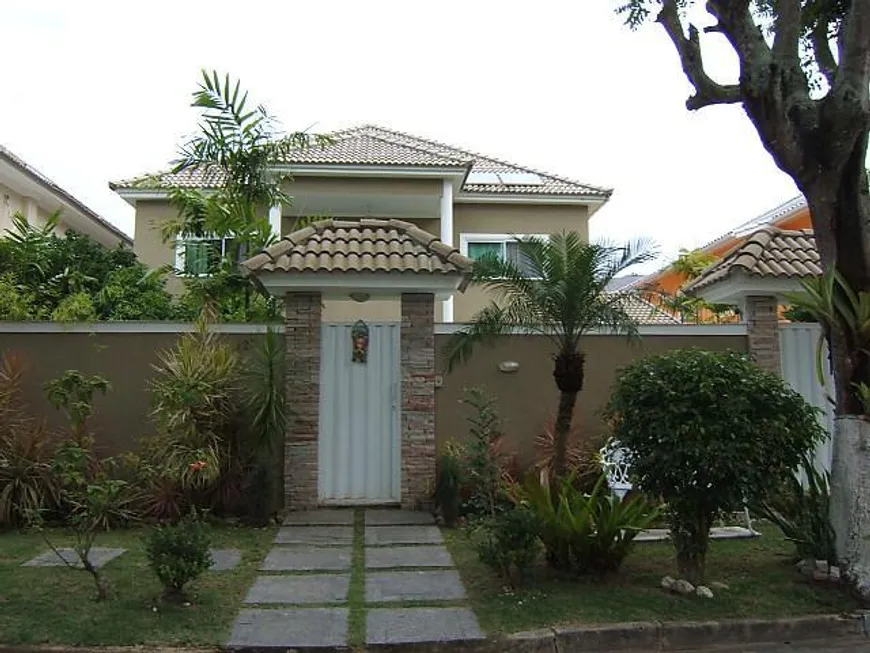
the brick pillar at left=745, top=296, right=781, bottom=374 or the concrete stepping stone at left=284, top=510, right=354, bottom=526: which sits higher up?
the brick pillar at left=745, top=296, right=781, bottom=374

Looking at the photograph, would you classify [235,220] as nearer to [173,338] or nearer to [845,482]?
[173,338]

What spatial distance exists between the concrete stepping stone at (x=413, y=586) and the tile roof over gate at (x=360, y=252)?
3610 millimetres

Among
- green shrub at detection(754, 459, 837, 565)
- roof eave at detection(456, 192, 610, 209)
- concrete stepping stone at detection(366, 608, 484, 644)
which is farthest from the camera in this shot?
roof eave at detection(456, 192, 610, 209)

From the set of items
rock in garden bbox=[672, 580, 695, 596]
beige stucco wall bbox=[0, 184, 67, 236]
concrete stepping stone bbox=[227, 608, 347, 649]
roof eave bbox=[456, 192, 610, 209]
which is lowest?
concrete stepping stone bbox=[227, 608, 347, 649]

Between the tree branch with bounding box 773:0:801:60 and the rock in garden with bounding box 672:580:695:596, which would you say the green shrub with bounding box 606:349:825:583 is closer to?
the rock in garden with bounding box 672:580:695:596

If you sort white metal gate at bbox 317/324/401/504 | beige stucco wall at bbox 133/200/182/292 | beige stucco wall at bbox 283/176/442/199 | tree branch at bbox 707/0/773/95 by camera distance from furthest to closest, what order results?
1. beige stucco wall at bbox 133/200/182/292
2. beige stucco wall at bbox 283/176/442/199
3. white metal gate at bbox 317/324/401/504
4. tree branch at bbox 707/0/773/95

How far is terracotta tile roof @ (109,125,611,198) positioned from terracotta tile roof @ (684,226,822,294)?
8.36 metres

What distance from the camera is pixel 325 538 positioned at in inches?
311

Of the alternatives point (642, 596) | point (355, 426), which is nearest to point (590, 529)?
point (642, 596)

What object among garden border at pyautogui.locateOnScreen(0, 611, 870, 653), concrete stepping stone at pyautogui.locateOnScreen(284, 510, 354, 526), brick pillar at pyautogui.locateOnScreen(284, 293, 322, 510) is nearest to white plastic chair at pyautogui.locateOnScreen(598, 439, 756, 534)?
garden border at pyautogui.locateOnScreen(0, 611, 870, 653)

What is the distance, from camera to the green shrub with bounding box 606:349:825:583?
561 cm

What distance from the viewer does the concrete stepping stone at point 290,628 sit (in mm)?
4938

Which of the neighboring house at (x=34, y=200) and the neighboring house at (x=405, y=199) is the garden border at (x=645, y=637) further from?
the neighboring house at (x=34, y=200)

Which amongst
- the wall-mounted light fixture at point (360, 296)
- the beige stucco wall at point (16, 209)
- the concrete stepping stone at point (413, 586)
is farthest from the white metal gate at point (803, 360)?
the beige stucco wall at point (16, 209)
